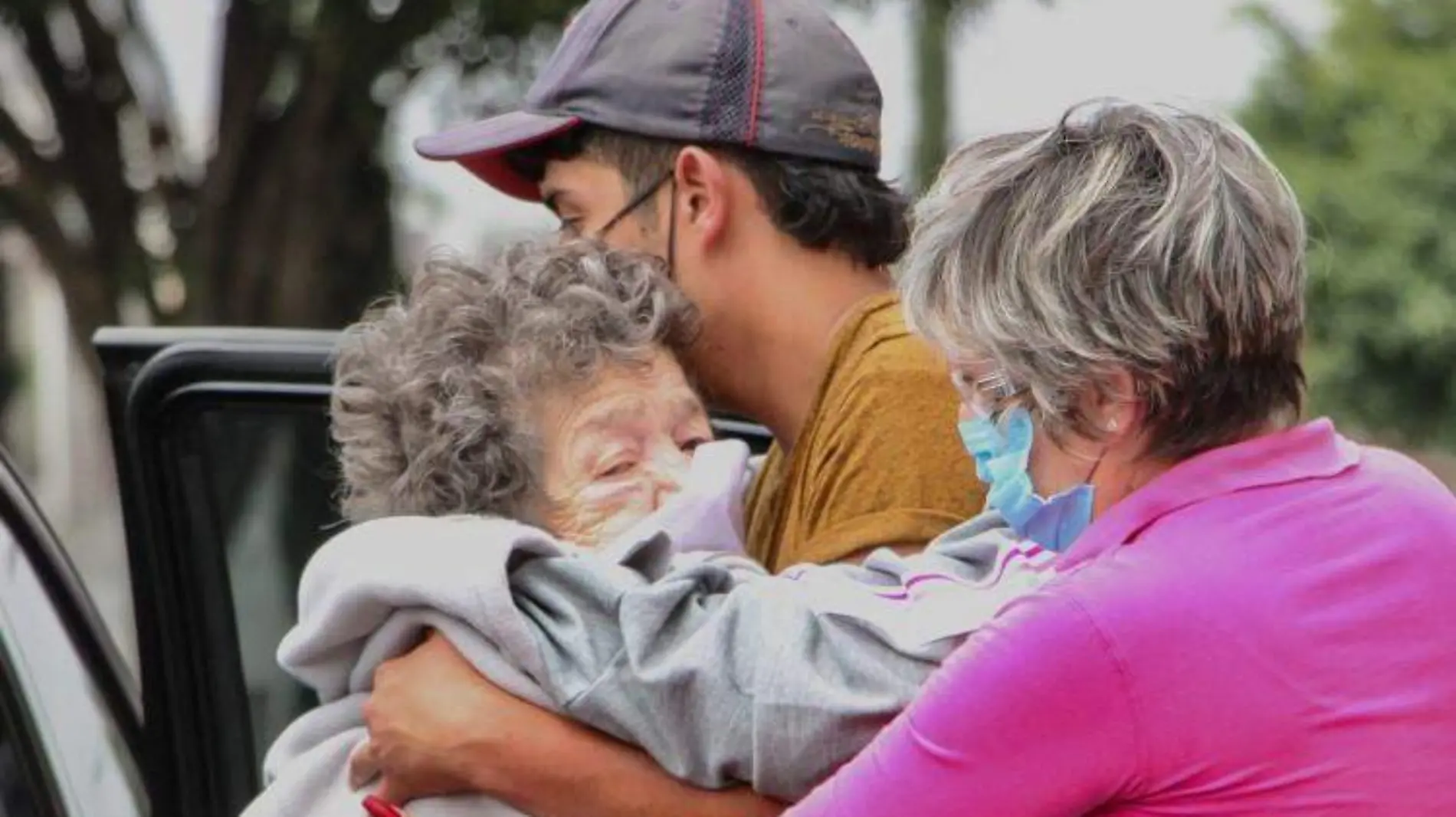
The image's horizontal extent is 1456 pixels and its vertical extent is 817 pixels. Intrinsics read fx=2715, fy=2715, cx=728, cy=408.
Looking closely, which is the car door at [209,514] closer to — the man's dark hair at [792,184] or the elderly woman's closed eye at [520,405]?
the man's dark hair at [792,184]

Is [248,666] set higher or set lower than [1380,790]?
lower

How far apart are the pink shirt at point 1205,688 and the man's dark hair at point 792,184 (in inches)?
31.4

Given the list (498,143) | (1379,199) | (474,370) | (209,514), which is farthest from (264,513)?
(1379,199)

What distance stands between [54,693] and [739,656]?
134 cm

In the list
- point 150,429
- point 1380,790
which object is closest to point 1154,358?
point 1380,790

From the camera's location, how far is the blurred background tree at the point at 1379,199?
1295 centimetres

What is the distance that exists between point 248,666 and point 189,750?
0.13 meters

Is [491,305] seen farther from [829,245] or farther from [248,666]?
[248,666]

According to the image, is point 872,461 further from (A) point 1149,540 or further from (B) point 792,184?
(A) point 1149,540

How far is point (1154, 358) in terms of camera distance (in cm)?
199

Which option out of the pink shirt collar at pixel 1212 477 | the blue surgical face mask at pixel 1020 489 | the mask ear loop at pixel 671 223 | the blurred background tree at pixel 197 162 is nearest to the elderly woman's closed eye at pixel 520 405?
the mask ear loop at pixel 671 223

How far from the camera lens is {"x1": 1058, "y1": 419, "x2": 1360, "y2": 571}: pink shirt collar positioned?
2008mm

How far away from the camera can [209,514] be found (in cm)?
313

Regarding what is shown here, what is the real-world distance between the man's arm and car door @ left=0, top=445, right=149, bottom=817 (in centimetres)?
88
